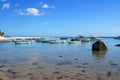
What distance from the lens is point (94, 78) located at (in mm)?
21906

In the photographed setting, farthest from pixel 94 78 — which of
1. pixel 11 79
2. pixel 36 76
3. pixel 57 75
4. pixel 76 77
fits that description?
pixel 11 79

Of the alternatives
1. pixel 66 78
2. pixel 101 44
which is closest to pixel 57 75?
pixel 66 78

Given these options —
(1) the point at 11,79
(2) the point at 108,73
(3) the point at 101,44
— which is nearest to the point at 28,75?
(1) the point at 11,79

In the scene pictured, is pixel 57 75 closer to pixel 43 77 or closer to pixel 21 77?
pixel 43 77

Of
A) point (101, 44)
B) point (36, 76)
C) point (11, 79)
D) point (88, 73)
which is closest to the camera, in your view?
point (11, 79)

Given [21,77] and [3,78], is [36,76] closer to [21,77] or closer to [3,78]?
[21,77]

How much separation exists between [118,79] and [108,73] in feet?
9.60

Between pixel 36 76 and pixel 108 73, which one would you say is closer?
pixel 36 76

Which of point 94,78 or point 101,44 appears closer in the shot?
point 94,78

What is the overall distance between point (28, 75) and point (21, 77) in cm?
108

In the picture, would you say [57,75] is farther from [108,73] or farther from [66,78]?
[108,73]

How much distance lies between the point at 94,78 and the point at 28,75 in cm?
632

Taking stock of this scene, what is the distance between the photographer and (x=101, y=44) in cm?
5866

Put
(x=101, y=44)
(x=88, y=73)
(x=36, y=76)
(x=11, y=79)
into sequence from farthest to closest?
(x=101, y=44) < (x=88, y=73) < (x=36, y=76) < (x=11, y=79)
